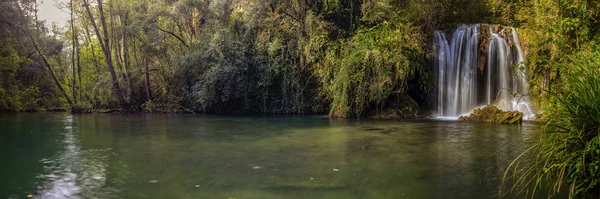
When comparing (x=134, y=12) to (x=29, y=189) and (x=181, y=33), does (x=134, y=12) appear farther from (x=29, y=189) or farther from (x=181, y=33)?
(x=29, y=189)

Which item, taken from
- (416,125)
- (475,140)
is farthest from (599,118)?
(416,125)

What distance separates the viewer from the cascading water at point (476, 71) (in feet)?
57.6

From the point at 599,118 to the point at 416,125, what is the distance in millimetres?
10407

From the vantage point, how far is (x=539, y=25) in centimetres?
1717

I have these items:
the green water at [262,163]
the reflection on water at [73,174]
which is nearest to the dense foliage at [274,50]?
the green water at [262,163]

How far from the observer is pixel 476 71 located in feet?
59.6

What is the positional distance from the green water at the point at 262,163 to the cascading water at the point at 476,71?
4777mm

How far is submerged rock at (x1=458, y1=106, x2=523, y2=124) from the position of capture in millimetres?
14727

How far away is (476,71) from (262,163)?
13123 mm

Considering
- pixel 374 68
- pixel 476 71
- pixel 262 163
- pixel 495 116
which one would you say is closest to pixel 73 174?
pixel 262 163

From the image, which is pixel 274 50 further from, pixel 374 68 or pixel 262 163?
pixel 262 163

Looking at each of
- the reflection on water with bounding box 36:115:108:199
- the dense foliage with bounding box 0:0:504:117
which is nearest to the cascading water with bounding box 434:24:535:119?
the dense foliage with bounding box 0:0:504:117

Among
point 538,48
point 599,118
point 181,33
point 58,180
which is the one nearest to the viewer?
point 599,118

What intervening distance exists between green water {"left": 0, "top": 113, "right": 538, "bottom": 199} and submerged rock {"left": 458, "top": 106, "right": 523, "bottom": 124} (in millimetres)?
1558
